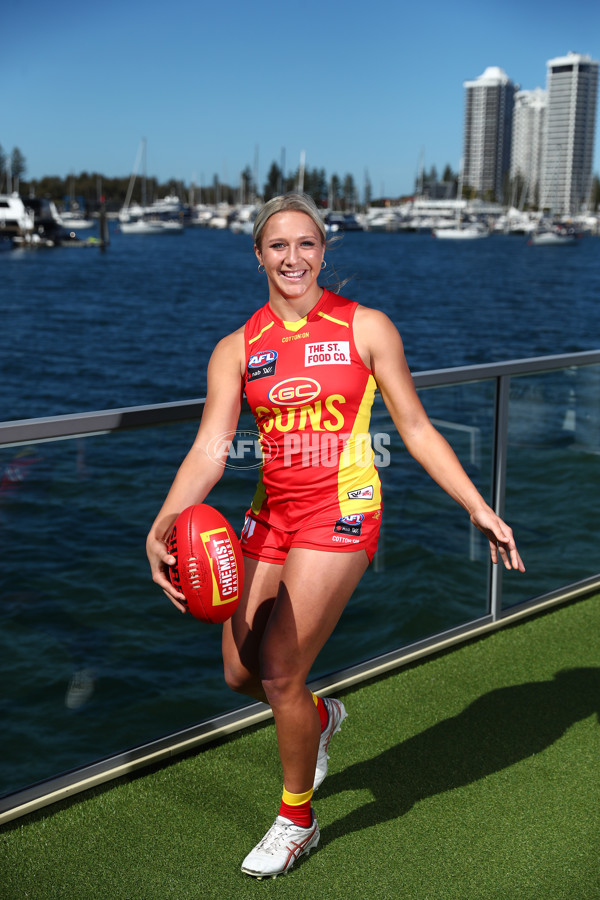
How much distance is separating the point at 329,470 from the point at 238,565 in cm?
35

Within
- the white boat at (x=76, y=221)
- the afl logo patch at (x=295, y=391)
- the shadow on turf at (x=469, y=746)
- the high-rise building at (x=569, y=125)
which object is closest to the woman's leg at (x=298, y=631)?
the afl logo patch at (x=295, y=391)

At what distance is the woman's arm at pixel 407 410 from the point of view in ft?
7.74

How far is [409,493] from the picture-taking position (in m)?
4.46

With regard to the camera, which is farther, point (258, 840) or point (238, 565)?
point (258, 840)

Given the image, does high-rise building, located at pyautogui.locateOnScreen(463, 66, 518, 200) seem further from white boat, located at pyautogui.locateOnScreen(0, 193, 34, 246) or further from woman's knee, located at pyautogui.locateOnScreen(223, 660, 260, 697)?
woman's knee, located at pyautogui.locateOnScreen(223, 660, 260, 697)

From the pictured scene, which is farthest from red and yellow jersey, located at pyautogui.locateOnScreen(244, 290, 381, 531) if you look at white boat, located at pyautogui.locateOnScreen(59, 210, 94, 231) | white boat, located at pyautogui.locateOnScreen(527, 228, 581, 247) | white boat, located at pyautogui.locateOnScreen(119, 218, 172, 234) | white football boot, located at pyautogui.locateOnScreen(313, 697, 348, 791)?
white boat, located at pyautogui.locateOnScreen(59, 210, 94, 231)

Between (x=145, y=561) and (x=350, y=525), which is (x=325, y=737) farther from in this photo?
(x=145, y=561)

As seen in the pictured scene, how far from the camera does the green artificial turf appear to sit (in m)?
2.43

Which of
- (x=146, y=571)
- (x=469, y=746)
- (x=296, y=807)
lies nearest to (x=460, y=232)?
(x=146, y=571)

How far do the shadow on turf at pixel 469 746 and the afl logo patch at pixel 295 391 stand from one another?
131cm

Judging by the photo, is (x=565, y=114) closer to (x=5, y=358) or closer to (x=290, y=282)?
(x=5, y=358)

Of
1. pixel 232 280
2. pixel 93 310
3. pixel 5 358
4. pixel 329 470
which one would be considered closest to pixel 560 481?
pixel 329 470

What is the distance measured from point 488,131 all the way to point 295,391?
8071 inches

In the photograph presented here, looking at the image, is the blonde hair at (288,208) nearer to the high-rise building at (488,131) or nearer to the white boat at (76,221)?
the white boat at (76,221)
